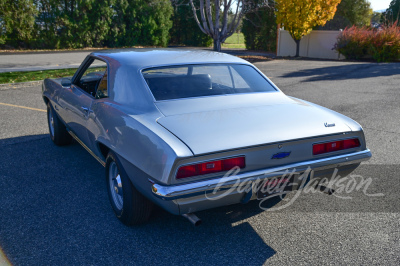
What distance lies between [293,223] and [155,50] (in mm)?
2487

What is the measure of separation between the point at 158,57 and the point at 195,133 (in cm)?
150

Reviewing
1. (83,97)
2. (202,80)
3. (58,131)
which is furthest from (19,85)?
(202,80)

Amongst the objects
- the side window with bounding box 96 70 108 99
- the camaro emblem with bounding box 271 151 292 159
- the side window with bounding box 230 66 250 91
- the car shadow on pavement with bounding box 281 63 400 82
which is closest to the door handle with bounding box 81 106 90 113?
the side window with bounding box 96 70 108 99

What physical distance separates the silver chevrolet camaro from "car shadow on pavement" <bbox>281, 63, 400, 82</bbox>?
→ 31.5 feet

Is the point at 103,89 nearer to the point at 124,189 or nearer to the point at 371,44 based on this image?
the point at 124,189

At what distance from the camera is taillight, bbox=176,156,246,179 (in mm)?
→ 2812

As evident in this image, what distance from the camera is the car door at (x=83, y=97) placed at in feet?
13.9

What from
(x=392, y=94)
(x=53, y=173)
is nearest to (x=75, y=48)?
(x=392, y=94)

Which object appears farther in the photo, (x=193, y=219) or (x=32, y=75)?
(x=32, y=75)

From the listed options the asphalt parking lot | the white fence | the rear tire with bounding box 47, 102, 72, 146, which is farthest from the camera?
the white fence

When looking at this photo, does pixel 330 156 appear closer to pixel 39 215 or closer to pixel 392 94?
pixel 39 215

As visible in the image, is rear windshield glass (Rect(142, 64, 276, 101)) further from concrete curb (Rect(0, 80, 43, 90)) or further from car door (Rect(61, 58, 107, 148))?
concrete curb (Rect(0, 80, 43, 90))

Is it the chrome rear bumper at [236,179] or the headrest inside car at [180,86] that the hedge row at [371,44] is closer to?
the headrest inside car at [180,86]

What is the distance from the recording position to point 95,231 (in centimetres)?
344
